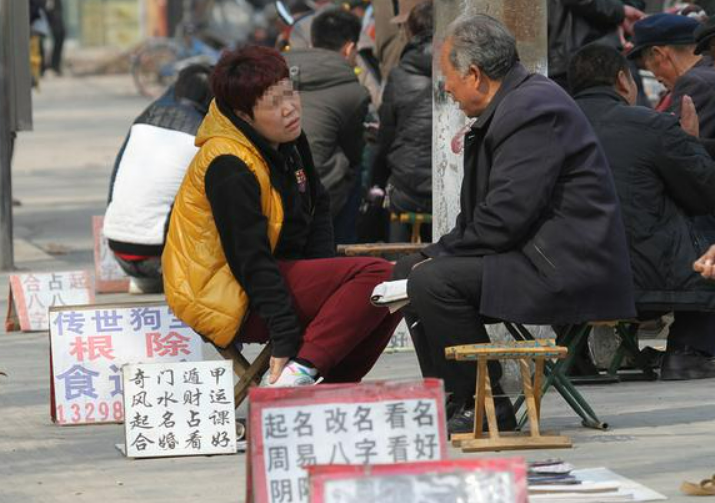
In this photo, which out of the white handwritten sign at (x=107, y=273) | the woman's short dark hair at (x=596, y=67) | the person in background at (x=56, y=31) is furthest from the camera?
the person in background at (x=56, y=31)

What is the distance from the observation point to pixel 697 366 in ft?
26.0

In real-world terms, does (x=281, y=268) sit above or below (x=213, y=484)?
above

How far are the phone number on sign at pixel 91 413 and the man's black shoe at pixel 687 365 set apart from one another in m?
2.35

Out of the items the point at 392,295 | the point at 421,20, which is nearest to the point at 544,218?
the point at 392,295

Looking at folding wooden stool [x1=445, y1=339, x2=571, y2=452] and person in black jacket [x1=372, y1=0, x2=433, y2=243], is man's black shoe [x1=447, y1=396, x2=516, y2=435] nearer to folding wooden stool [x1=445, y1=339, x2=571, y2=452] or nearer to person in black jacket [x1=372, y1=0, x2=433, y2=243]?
folding wooden stool [x1=445, y1=339, x2=571, y2=452]

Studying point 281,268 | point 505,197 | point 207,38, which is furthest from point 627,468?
point 207,38

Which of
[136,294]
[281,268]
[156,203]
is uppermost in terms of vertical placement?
[281,268]

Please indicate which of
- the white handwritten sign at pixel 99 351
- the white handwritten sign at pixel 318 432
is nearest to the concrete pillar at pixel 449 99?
the white handwritten sign at pixel 99 351

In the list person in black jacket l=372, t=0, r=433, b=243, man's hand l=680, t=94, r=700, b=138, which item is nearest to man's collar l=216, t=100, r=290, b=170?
man's hand l=680, t=94, r=700, b=138

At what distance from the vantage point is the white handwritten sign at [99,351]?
718 centimetres

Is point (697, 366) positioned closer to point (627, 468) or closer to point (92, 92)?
point (627, 468)

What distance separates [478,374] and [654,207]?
1.78 metres

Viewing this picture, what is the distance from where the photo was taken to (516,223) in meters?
6.34

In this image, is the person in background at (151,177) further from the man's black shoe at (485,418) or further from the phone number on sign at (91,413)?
the man's black shoe at (485,418)
